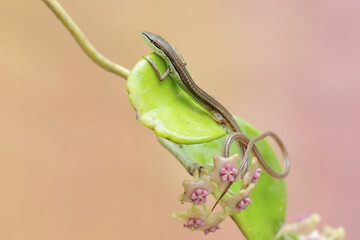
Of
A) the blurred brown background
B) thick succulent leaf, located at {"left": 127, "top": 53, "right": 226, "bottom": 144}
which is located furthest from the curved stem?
the blurred brown background

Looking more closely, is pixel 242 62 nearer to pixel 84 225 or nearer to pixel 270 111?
pixel 270 111

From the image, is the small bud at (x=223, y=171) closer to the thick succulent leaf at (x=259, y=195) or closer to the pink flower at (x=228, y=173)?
the pink flower at (x=228, y=173)

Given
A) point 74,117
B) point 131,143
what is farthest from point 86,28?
point 131,143

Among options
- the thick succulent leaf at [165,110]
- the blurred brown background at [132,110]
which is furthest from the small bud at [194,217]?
the blurred brown background at [132,110]

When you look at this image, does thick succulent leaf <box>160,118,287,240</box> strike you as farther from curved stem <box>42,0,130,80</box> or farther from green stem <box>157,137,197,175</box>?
curved stem <box>42,0,130,80</box>

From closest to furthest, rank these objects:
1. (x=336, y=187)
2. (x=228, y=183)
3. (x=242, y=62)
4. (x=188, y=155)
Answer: (x=228, y=183) → (x=188, y=155) → (x=336, y=187) → (x=242, y=62)
